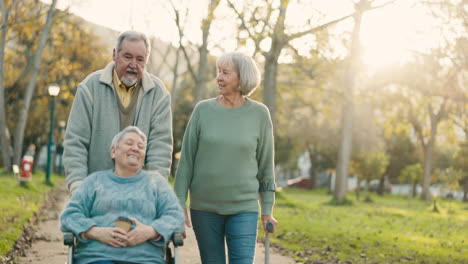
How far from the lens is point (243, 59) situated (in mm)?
4707

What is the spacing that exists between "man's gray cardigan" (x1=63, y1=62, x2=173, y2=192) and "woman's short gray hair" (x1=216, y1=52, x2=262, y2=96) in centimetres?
50

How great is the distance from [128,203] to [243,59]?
1.19 meters

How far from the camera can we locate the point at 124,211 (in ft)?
14.0

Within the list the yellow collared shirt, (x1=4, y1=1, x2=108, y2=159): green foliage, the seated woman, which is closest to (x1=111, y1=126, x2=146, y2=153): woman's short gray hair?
the seated woman

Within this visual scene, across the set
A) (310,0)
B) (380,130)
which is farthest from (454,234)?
(380,130)

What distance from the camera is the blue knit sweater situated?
415 centimetres

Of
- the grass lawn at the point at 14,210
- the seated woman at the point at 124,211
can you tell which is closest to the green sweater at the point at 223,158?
the seated woman at the point at 124,211

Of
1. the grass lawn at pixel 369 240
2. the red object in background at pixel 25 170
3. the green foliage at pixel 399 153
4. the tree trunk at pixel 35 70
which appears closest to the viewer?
the grass lawn at pixel 369 240

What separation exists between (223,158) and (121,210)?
78 cm

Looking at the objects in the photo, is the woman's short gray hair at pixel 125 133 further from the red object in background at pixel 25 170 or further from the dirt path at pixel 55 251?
the red object in background at pixel 25 170

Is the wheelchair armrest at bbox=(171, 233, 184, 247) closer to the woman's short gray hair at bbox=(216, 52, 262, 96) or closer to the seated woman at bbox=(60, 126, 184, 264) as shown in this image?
the seated woman at bbox=(60, 126, 184, 264)

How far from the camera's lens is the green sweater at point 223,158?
470 centimetres

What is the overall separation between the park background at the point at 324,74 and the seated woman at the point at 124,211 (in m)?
6.42

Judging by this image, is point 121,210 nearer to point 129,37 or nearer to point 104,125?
point 104,125
